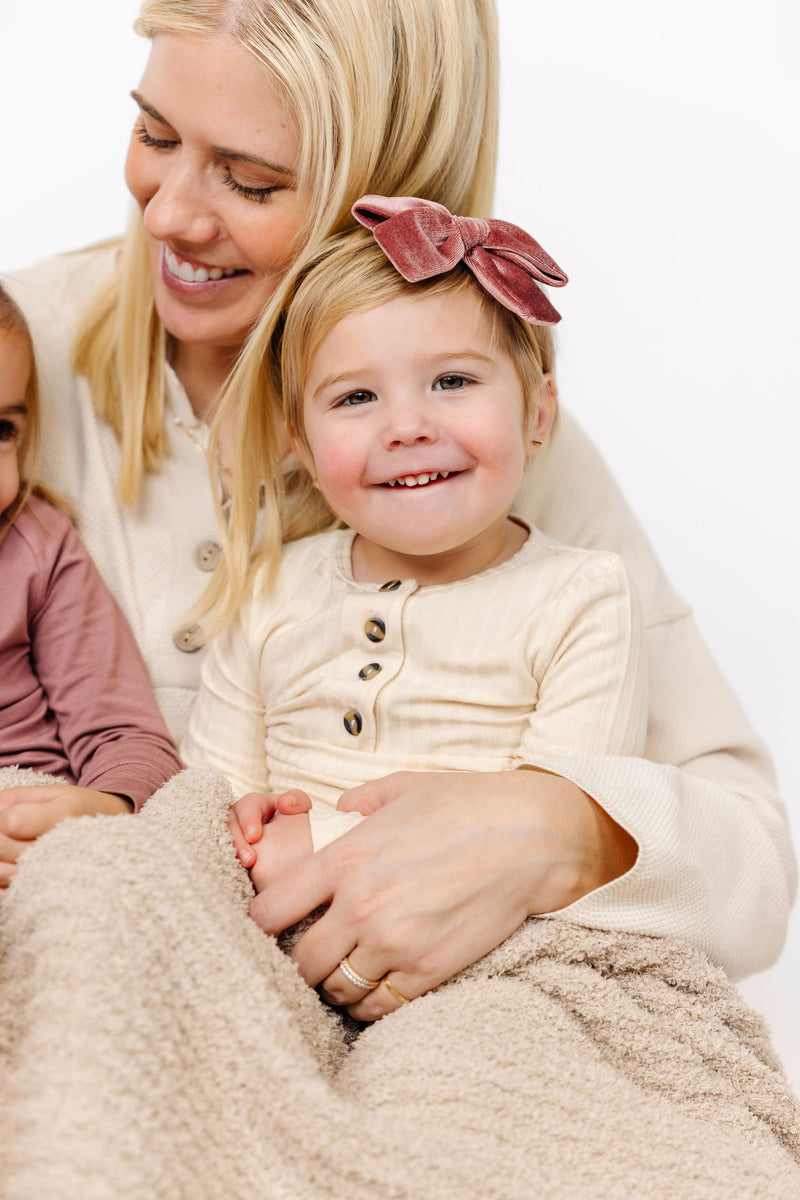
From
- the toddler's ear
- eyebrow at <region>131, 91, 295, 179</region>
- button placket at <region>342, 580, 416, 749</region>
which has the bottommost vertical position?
button placket at <region>342, 580, 416, 749</region>

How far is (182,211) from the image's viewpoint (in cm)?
165

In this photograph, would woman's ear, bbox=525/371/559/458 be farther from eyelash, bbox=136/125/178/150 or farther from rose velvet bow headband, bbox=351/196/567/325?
eyelash, bbox=136/125/178/150

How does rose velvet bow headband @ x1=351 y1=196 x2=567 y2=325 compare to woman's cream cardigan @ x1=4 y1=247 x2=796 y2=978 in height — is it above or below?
above

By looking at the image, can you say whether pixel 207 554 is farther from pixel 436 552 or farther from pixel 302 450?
pixel 436 552

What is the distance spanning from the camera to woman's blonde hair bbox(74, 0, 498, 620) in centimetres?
162

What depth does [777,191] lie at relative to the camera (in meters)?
2.85

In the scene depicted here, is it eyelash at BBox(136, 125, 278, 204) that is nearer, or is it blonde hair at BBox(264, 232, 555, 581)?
blonde hair at BBox(264, 232, 555, 581)

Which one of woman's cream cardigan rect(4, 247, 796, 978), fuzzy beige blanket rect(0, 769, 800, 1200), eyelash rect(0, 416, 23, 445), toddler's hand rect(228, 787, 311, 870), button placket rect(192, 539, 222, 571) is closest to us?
fuzzy beige blanket rect(0, 769, 800, 1200)

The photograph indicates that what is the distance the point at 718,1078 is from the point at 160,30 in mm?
1399

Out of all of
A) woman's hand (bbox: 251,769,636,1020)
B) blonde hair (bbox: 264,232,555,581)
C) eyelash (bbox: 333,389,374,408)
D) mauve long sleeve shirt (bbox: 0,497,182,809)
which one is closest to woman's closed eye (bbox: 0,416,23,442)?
mauve long sleeve shirt (bbox: 0,497,182,809)

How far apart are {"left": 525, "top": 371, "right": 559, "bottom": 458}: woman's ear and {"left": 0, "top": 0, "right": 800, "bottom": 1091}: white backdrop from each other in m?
1.34

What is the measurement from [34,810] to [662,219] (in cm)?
206

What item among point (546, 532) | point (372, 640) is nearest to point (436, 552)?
point (372, 640)

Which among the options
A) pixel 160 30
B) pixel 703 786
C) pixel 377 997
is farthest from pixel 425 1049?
pixel 160 30
